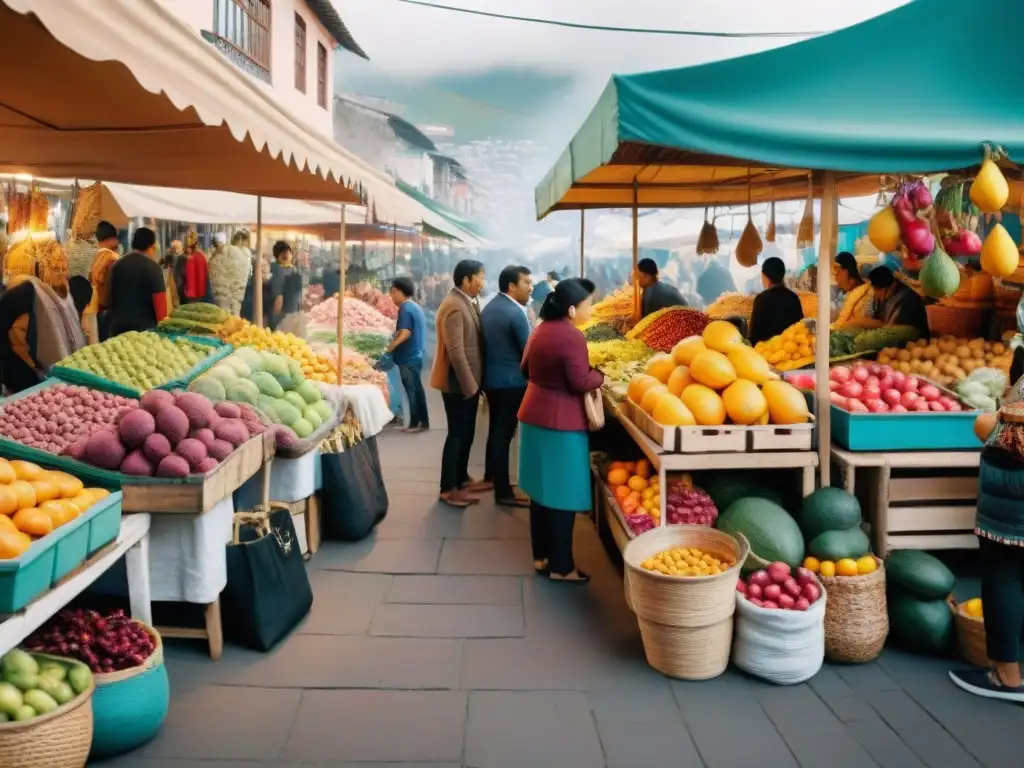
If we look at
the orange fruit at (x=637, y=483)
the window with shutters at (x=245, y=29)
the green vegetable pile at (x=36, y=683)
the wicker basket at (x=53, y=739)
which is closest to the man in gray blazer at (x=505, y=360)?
the orange fruit at (x=637, y=483)

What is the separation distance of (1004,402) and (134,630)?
3654mm

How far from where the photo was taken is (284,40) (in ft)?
61.5

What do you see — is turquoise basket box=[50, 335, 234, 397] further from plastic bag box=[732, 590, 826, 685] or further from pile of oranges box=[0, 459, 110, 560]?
plastic bag box=[732, 590, 826, 685]

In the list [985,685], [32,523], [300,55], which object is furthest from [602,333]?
[300,55]

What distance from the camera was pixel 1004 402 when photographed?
3660 millimetres

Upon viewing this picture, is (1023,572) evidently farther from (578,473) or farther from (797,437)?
(578,473)

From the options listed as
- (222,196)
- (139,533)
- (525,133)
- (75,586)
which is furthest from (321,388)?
(525,133)

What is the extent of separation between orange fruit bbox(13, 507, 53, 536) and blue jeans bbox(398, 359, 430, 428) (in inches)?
275

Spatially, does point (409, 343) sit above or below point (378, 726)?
above

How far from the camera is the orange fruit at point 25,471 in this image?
3.40 m

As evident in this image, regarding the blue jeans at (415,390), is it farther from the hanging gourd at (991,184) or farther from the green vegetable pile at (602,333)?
the hanging gourd at (991,184)

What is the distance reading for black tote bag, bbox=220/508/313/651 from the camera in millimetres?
4121

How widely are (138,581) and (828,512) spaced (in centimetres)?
323

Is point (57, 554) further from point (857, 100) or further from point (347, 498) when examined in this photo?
point (857, 100)
